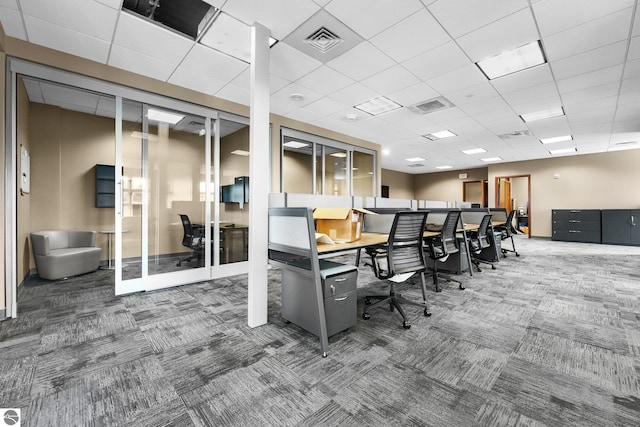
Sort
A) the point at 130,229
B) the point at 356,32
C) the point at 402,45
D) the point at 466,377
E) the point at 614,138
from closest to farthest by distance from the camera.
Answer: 1. the point at 466,377
2. the point at 356,32
3. the point at 402,45
4. the point at 130,229
5. the point at 614,138

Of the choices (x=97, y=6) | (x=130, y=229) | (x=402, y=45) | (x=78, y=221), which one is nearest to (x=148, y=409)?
(x=130, y=229)

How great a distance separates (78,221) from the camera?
4.55 metres

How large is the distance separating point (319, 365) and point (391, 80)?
11.2 feet

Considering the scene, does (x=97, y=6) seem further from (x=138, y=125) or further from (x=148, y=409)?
(x=148, y=409)

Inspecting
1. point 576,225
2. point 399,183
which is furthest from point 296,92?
point 399,183

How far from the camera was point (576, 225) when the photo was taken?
803cm

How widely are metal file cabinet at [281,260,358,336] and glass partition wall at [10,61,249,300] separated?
79.5 inches

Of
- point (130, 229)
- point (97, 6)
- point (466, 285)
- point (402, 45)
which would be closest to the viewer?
point (97, 6)

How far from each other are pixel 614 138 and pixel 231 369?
30.0ft

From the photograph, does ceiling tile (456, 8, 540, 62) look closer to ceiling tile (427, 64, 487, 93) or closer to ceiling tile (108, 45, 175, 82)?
ceiling tile (427, 64, 487, 93)

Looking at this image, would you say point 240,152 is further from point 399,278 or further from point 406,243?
point 399,278

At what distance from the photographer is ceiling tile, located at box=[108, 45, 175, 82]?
288cm

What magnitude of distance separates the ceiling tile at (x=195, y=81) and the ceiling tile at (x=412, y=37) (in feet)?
6.72

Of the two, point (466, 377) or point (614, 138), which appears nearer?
point (466, 377)
